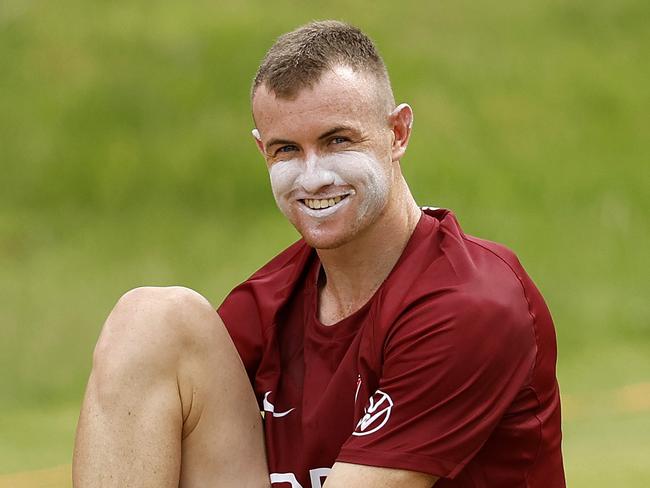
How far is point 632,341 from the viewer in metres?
6.61

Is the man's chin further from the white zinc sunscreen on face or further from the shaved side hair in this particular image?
the shaved side hair

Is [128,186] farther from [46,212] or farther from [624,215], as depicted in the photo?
[624,215]

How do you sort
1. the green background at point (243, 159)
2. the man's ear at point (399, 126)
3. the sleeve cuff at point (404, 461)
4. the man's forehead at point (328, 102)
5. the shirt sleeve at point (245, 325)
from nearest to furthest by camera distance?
1. the sleeve cuff at point (404, 461)
2. the man's forehead at point (328, 102)
3. the man's ear at point (399, 126)
4. the shirt sleeve at point (245, 325)
5. the green background at point (243, 159)

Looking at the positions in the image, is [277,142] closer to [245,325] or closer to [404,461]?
[245,325]

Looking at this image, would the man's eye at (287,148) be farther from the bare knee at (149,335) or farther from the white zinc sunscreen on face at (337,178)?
the bare knee at (149,335)

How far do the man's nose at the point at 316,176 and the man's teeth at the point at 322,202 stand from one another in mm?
37

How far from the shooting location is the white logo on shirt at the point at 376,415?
250 centimetres

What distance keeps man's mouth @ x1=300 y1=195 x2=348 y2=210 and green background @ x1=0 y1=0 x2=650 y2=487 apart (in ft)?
10.9

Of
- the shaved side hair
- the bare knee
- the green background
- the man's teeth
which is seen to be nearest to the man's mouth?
the man's teeth

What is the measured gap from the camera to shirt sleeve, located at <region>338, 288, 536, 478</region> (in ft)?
8.10

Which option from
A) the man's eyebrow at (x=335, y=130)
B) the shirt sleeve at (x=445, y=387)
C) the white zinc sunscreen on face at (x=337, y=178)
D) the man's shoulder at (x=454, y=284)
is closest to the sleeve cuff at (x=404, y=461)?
the shirt sleeve at (x=445, y=387)

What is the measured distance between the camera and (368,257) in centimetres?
280

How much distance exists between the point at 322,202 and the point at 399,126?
Result: 0.25 metres

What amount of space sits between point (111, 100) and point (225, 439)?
200 inches
